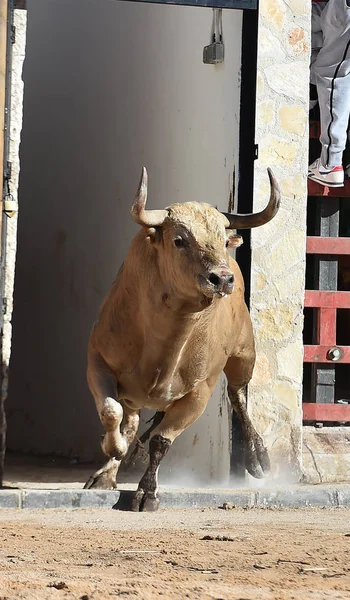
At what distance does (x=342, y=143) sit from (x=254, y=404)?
1.92 meters

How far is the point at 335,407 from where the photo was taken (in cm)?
869

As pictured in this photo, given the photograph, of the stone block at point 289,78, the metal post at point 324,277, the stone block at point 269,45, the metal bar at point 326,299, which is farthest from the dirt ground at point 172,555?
the stone block at point 269,45

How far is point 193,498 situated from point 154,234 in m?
1.63

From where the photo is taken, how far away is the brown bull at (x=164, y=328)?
21.4 feet

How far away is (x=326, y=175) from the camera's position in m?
8.34

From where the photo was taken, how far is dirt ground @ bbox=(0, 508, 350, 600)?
3996 millimetres

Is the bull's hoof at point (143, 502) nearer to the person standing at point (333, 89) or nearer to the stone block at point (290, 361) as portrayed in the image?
the stone block at point (290, 361)

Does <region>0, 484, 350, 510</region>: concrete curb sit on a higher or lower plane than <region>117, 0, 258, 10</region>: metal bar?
→ lower

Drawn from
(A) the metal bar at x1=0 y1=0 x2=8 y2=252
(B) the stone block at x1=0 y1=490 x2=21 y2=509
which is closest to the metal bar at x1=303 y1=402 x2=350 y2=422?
(B) the stone block at x1=0 y1=490 x2=21 y2=509

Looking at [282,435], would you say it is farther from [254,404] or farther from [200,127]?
[200,127]

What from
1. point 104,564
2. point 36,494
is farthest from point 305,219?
point 104,564

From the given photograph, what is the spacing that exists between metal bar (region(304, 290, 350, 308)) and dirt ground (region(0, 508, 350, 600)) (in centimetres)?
231

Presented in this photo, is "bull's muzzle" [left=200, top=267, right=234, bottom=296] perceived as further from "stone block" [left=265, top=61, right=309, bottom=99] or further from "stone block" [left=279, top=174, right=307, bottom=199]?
"stone block" [left=265, top=61, right=309, bottom=99]

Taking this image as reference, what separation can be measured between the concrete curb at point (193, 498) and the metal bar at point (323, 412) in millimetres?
1054
